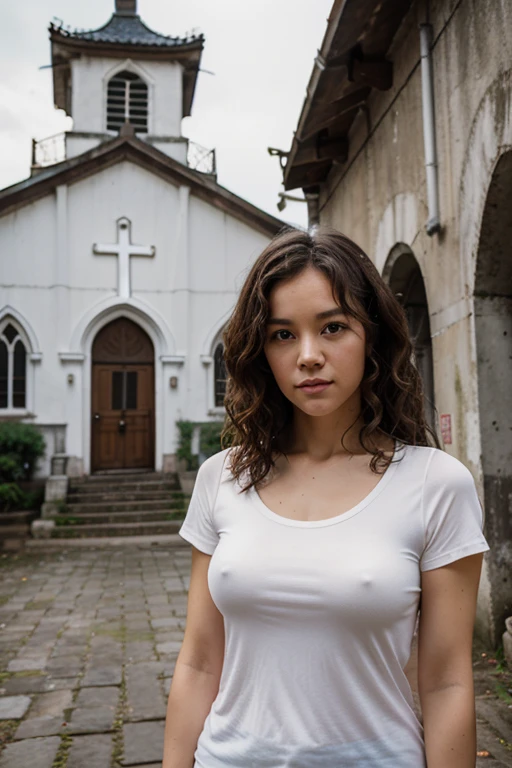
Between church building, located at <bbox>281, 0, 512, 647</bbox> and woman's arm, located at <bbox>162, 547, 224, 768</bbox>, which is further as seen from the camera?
church building, located at <bbox>281, 0, 512, 647</bbox>

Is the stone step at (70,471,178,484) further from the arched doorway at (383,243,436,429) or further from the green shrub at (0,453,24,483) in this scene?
the arched doorway at (383,243,436,429)

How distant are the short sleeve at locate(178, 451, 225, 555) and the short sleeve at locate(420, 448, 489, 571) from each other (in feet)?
1.60

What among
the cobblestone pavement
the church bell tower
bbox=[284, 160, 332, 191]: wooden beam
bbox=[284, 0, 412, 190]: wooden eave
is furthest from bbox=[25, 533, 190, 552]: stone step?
the church bell tower

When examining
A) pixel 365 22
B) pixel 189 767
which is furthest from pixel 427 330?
pixel 189 767

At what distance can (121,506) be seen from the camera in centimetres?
1220

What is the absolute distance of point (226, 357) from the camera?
5.44 feet

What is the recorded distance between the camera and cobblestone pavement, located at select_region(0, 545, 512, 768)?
360 centimetres

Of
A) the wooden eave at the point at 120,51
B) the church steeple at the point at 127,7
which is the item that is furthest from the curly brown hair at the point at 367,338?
the church steeple at the point at 127,7

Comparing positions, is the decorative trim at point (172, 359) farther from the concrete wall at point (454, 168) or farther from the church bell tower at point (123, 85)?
the concrete wall at point (454, 168)

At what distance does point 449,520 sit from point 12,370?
44.0 ft

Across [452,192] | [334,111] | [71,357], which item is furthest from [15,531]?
[452,192]

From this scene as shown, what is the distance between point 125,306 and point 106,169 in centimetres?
316

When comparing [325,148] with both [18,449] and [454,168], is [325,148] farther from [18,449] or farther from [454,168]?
[18,449]

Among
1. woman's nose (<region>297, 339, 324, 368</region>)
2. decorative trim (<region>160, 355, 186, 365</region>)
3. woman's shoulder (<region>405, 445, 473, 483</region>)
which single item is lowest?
woman's shoulder (<region>405, 445, 473, 483</region>)
